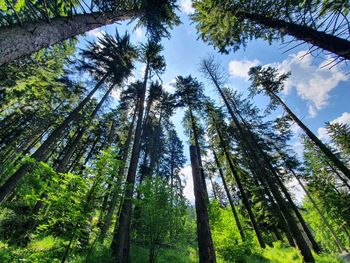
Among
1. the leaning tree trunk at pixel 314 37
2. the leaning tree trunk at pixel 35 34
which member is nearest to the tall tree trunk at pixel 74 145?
the leaning tree trunk at pixel 35 34

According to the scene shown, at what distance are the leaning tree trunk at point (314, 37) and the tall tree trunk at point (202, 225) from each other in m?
5.51

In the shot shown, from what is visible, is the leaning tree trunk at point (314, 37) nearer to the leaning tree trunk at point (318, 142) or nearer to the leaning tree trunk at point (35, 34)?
the leaning tree trunk at point (35, 34)

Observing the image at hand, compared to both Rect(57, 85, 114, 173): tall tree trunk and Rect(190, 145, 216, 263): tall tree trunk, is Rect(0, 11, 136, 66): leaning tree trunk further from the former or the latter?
Rect(57, 85, 114, 173): tall tree trunk

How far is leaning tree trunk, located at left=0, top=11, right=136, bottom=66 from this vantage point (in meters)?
3.03

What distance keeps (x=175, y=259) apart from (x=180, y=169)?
20746 millimetres

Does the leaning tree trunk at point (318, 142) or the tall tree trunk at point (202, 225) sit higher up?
the leaning tree trunk at point (318, 142)

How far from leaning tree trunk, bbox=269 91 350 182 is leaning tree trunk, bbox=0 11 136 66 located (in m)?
14.5

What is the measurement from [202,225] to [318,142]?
450 inches

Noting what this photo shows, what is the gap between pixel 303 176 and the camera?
22641mm

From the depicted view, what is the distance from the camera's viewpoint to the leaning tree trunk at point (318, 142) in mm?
11613

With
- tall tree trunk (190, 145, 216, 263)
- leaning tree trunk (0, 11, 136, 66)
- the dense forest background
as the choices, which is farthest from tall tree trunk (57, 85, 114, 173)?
leaning tree trunk (0, 11, 136, 66)

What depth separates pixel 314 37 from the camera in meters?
4.50

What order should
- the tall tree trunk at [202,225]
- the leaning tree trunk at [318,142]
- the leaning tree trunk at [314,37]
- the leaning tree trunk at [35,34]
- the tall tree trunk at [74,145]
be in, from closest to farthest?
1. the leaning tree trunk at [35,34]
2. the leaning tree trunk at [314,37]
3. the tall tree trunk at [202,225]
4. the leaning tree trunk at [318,142]
5. the tall tree trunk at [74,145]

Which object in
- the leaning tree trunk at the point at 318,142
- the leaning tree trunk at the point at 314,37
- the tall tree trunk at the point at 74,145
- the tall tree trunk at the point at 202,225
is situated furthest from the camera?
the tall tree trunk at the point at 74,145
